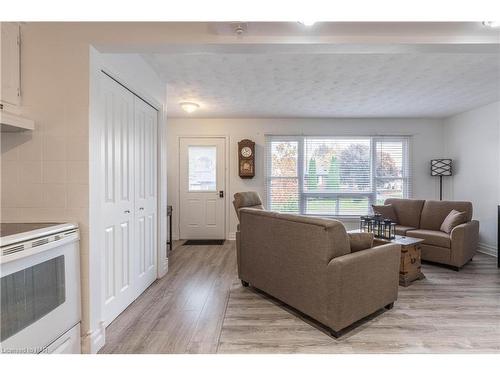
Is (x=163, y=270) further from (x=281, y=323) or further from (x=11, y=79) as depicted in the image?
(x=11, y=79)

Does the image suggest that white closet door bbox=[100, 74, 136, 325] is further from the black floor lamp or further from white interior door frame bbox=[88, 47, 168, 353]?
the black floor lamp

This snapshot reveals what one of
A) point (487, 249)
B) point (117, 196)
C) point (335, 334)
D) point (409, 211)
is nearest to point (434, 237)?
point (409, 211)

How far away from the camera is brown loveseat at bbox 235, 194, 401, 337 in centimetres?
179

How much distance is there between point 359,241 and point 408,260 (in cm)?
125

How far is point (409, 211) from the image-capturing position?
408cm

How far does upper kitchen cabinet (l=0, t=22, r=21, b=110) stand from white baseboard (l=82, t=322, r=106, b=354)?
156cm

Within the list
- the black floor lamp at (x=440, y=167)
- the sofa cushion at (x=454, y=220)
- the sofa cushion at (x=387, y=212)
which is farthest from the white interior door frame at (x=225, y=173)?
the black floor lamp at (x=440, y=167)

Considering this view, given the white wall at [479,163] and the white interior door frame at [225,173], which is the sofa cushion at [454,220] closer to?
the white wall at [479,163]

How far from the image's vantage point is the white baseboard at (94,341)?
162cm

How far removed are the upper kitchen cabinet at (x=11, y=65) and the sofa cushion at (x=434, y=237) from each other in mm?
4506

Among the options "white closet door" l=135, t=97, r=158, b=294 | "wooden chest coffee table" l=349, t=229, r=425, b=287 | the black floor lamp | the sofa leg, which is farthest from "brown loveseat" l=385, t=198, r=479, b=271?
"white closet door" l=135, t=97, r=158, b=294

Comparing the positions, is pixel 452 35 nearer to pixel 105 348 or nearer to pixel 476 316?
pixel 476 316
